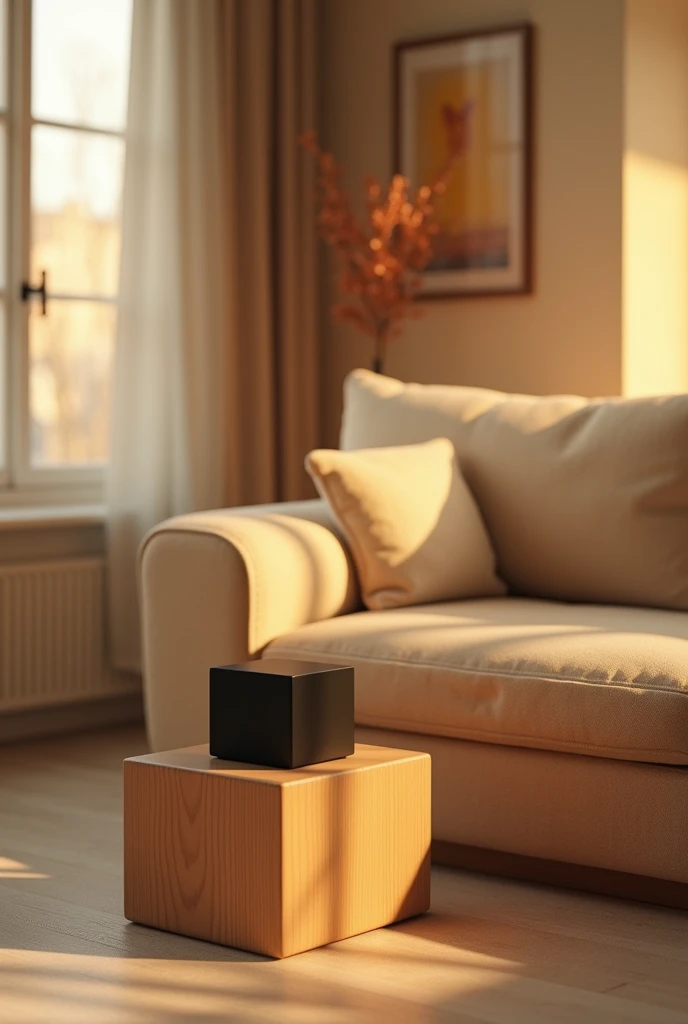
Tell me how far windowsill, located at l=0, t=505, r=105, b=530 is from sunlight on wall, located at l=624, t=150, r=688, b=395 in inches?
63.4

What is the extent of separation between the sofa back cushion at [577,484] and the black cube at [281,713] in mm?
1007

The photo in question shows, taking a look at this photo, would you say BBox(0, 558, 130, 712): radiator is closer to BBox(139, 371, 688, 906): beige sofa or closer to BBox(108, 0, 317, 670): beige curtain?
BBox(108, 0, 317, 670): beige curtain

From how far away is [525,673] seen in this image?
110 inches

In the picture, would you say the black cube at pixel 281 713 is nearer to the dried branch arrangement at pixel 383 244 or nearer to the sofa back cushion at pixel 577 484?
the sofa back cushion at pixel 577 484

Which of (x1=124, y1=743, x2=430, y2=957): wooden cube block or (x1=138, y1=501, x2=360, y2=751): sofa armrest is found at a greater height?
(x1=138, y1=501, x2=360, y2=751): sofa armrest

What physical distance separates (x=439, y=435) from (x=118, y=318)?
1186mm

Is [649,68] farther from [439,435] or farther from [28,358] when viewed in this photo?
[28,358]

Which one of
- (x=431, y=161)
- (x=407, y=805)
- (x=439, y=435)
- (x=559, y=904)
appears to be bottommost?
(x=559, y=904)

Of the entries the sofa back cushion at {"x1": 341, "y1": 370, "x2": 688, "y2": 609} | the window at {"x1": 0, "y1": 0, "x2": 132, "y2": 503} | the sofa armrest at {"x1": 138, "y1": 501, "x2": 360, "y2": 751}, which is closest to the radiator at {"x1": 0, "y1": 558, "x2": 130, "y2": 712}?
the window at {"x1": 0, "y1": 0, "x2": 132, "y2": 503}

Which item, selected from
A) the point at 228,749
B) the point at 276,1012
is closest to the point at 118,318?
the point at 228,749

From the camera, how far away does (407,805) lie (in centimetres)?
261

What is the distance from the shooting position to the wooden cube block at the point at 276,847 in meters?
2.43

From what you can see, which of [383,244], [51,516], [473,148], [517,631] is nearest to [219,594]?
[517,631]

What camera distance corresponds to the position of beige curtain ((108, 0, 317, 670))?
4453 millimetres
